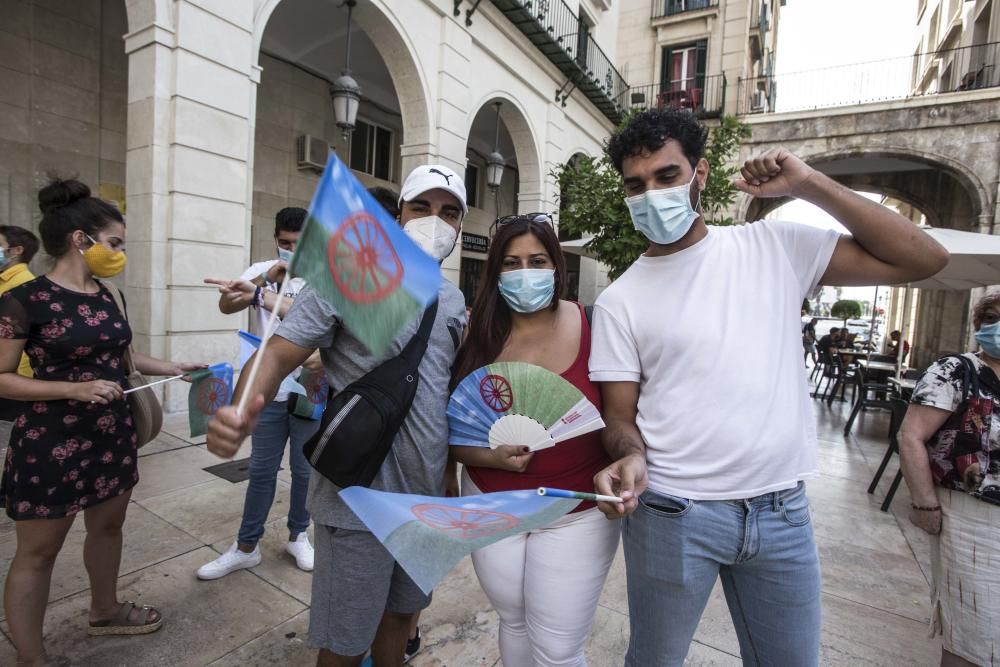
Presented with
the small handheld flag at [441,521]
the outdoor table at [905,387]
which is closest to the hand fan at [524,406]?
the small handheld flag at [441,521]

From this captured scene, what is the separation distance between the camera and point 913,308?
19.5 metres

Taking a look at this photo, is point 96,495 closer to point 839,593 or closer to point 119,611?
point 119,611

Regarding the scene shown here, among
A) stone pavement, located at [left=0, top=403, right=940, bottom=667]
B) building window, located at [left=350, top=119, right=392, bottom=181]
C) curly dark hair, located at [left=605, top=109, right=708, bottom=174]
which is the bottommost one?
stone pavement, located at [left=0, top=403, right=940, bottom=667]

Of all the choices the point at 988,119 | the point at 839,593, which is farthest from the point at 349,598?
the point at 988,119

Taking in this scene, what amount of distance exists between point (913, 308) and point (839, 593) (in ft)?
69.6

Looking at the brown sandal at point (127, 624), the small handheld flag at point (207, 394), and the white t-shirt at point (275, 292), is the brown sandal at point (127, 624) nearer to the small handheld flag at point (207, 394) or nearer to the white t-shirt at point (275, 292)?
the small handheld flag at point (207, 394)

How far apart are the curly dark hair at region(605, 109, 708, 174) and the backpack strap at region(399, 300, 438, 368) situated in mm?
813

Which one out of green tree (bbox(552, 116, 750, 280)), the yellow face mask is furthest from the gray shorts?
green tree (bbox(552, 116, 750, 280))

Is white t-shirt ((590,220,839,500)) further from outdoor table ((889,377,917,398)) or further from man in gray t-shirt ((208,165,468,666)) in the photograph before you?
outdoor table ((889,377,917,398))

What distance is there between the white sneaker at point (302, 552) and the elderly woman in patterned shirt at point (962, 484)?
10.2ft

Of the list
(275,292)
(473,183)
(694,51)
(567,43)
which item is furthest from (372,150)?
(694,51)

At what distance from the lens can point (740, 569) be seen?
1511 mm

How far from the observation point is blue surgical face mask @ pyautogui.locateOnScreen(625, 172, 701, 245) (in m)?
1.58

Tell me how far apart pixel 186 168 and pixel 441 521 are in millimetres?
5409
